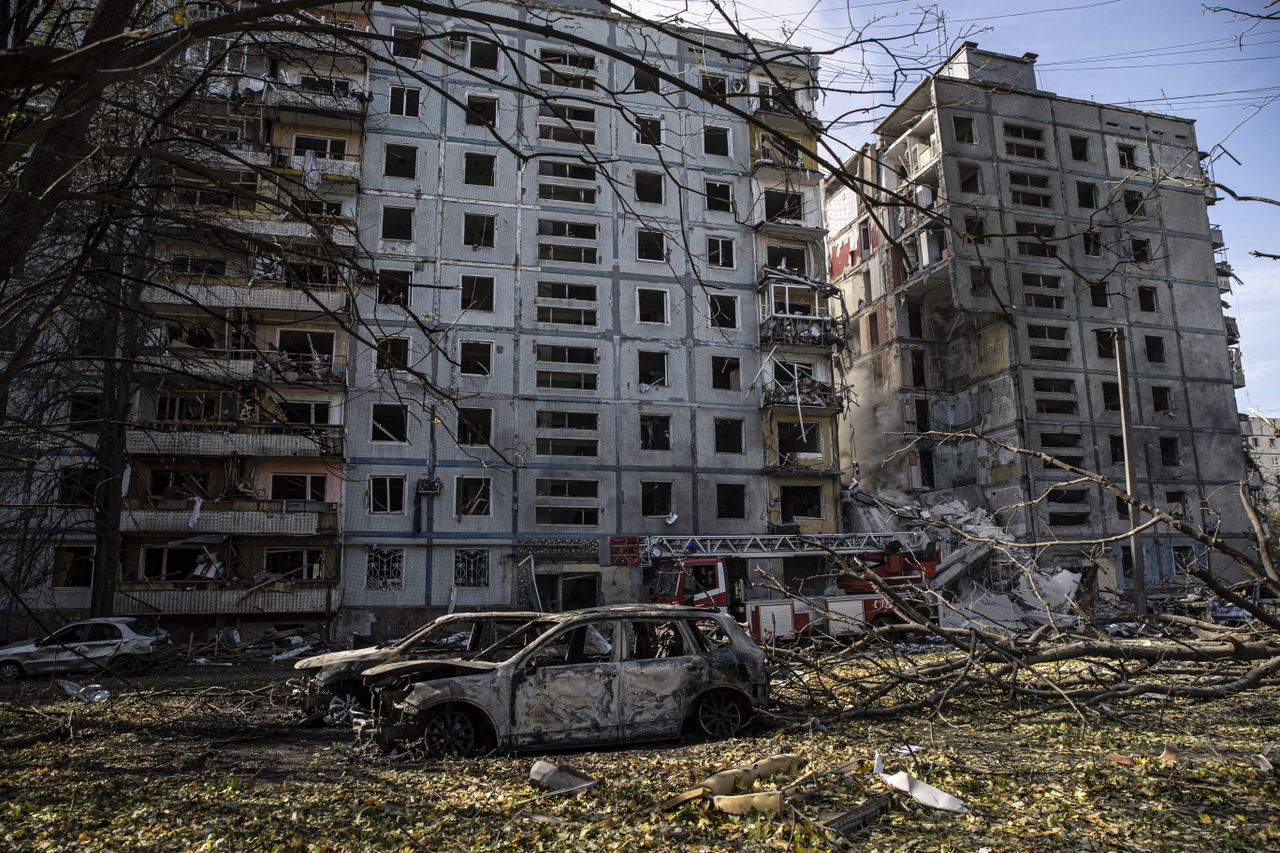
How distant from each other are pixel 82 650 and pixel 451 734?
14.9m

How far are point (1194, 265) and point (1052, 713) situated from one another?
45.0 m

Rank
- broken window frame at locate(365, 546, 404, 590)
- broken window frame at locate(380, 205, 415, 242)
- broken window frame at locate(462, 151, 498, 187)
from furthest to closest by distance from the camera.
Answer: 1. broken window frame at locate(462, 151, 498, 187)
2. broken window frame at locate(380, 205, 415, 242)
3. broken window frame at locate(365, 546, 404, 590)

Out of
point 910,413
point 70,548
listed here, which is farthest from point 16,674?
point 910,413

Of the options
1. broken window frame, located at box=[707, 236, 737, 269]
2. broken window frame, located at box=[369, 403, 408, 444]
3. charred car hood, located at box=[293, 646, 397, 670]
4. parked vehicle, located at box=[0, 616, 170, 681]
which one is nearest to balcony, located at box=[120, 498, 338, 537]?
broken window frame, located at box=[369, 403, 408, 444]

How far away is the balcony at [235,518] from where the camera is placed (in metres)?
27.0

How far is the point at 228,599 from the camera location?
2678cm

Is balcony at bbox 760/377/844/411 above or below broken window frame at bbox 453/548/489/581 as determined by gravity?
above

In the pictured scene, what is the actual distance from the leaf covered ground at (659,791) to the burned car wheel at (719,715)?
0.29 m

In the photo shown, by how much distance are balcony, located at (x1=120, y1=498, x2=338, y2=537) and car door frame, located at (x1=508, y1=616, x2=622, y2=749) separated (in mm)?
22027

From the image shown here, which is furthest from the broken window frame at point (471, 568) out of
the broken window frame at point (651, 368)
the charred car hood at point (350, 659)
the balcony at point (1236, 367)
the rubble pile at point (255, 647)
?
the balcony at point (1236, 367)

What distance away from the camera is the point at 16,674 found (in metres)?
18.4

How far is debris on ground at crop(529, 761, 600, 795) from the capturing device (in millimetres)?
6180

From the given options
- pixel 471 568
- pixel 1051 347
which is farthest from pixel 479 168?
pixel 1051 347

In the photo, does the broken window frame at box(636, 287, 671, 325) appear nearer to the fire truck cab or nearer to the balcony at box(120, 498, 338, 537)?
the fire truck cab
